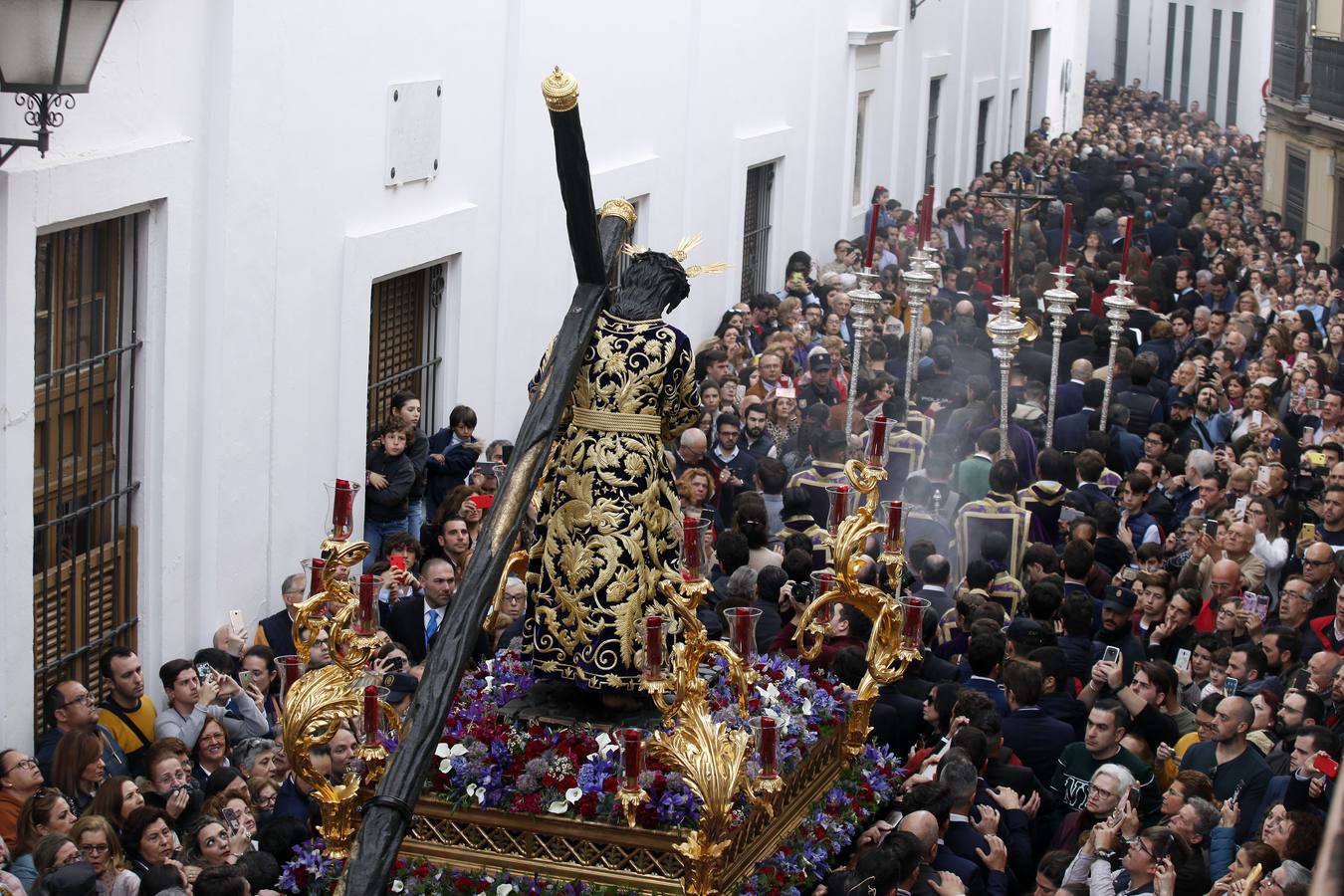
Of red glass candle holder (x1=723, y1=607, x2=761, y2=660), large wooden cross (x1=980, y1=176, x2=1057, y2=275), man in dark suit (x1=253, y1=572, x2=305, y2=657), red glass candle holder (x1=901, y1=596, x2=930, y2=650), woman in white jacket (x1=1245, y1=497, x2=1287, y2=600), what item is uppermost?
large wooden cross (x1=980, y1=176, x2=1057, y2=275)

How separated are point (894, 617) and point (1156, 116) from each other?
37176 millimetres

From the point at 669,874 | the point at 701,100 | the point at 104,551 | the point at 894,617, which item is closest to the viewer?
the point at 669,874

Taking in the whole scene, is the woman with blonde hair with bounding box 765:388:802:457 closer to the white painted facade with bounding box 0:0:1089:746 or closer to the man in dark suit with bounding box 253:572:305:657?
the white painted facade with bounding box 0:0:1089:746

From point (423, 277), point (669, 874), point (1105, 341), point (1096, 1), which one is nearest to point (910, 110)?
point (1105, 341)

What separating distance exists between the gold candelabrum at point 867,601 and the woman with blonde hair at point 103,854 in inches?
104

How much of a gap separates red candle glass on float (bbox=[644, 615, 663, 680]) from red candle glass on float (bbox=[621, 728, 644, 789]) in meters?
0.22

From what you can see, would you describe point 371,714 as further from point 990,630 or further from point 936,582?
point 936,582

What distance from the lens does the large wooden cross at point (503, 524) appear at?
5.39 m

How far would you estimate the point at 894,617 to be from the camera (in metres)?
7.89

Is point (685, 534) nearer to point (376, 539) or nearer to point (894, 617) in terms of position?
point (894, 617)

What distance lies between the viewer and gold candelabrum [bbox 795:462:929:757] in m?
7.66

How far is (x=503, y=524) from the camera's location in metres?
6.12

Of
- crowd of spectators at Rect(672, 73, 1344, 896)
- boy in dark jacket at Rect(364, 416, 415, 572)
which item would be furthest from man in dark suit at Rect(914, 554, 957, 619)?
boy in dark jacket at Rect(364, 416, 415, 572)

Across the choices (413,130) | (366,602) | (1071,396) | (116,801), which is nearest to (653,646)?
(366,602)
